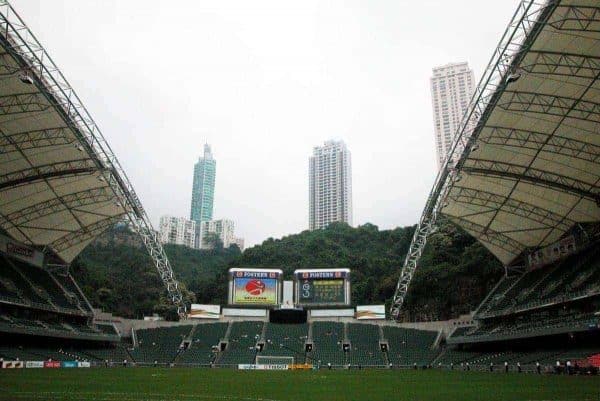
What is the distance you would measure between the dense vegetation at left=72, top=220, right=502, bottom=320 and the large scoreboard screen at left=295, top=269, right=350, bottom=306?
60.8 ft

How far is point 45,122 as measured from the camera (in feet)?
112

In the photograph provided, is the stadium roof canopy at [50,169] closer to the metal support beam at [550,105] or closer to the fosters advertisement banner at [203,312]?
the fosters advertisement banner at [203,312]

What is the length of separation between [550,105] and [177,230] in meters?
167

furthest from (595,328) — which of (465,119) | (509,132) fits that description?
(465,119)

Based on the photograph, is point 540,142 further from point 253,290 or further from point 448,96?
point 448,96

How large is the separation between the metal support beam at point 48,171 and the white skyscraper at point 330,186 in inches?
5301

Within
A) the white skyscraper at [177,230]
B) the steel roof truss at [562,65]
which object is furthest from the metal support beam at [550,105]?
the white skyscraper at [177,230]

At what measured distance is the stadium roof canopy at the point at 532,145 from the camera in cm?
2533

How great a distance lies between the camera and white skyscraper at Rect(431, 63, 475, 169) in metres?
164

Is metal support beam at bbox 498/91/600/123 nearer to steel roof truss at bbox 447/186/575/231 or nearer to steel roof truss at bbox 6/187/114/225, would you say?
steel roof truss at bbox 447/186/575/231

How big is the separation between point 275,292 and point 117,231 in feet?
217

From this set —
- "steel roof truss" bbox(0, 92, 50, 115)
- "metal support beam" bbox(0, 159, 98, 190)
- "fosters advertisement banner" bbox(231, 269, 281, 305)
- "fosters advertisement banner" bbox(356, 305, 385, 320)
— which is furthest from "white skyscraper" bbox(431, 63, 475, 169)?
"steel roof truss" bbox(0, 92, 50, 115)

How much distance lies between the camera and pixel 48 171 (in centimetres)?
4109

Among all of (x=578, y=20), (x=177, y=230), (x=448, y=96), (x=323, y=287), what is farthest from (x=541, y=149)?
(x=177, y=230)
